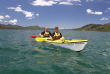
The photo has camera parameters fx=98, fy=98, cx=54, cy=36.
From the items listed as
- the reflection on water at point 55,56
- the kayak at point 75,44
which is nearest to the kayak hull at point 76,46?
the kayak at point 75,44

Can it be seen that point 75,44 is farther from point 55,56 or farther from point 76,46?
point 55,56

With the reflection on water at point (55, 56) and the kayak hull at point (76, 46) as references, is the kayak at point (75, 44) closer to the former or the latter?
the kayak hull at point (76, 46)

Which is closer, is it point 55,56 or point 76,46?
point 55,56

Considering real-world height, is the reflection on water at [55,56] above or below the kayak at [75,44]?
below

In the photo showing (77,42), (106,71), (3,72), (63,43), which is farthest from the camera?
(63,43)

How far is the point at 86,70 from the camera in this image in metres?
6.69

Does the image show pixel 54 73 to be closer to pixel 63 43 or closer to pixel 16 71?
pixel 16 71

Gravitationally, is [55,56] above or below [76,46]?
below

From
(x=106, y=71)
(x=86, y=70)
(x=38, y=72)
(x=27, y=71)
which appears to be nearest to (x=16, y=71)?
(x=27, y=71)

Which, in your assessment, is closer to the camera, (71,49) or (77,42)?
(77,42)

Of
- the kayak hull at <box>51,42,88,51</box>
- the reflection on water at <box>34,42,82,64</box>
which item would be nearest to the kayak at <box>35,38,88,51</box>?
the kayak hull at <box>51,42,88,51</box>

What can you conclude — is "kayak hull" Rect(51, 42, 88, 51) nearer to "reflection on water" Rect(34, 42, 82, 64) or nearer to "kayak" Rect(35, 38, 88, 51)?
"kayak" Rect(35, 38, 88, 51)

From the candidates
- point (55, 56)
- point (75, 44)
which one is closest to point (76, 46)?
point (75, 44)

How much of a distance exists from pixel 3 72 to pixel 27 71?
4.64 ft
